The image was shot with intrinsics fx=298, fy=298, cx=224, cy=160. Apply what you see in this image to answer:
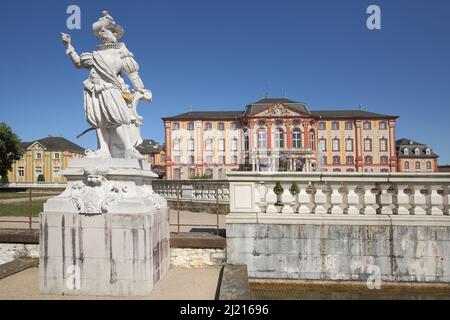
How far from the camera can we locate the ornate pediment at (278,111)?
53406 mm

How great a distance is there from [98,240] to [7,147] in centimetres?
4614

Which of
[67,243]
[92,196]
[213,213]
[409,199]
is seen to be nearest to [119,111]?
[92,196]

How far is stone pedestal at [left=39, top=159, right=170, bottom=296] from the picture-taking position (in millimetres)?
4293

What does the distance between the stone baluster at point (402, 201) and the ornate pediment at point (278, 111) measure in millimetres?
48921

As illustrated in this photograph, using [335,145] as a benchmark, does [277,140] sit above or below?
above

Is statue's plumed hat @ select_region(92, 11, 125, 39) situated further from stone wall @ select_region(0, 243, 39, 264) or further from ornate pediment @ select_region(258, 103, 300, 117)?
ornate pediment @ select_region(258, 103, 300, 117)

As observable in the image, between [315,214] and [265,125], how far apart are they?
49058mm

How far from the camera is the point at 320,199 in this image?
5.42 m

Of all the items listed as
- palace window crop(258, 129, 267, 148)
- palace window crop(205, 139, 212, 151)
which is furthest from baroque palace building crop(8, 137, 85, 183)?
palace window crop(258, 129, 267, 148)

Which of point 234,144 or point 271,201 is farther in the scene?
point 234,144

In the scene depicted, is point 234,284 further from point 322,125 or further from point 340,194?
point 322,125

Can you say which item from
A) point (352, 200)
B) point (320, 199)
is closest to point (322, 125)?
point (352, 200)

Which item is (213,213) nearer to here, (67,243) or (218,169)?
(67,243)

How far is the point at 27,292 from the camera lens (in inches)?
177
